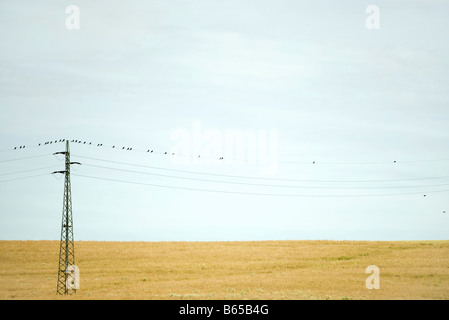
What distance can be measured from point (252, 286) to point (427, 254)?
2838cm

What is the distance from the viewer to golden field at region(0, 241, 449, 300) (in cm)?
4199

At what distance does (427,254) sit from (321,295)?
2857 cm

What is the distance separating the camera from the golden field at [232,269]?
42.0 m

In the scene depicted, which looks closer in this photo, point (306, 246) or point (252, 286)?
point (252, 286)

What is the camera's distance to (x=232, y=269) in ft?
189

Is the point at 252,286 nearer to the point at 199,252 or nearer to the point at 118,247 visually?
the point at 199,252

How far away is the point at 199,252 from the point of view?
69.8m
